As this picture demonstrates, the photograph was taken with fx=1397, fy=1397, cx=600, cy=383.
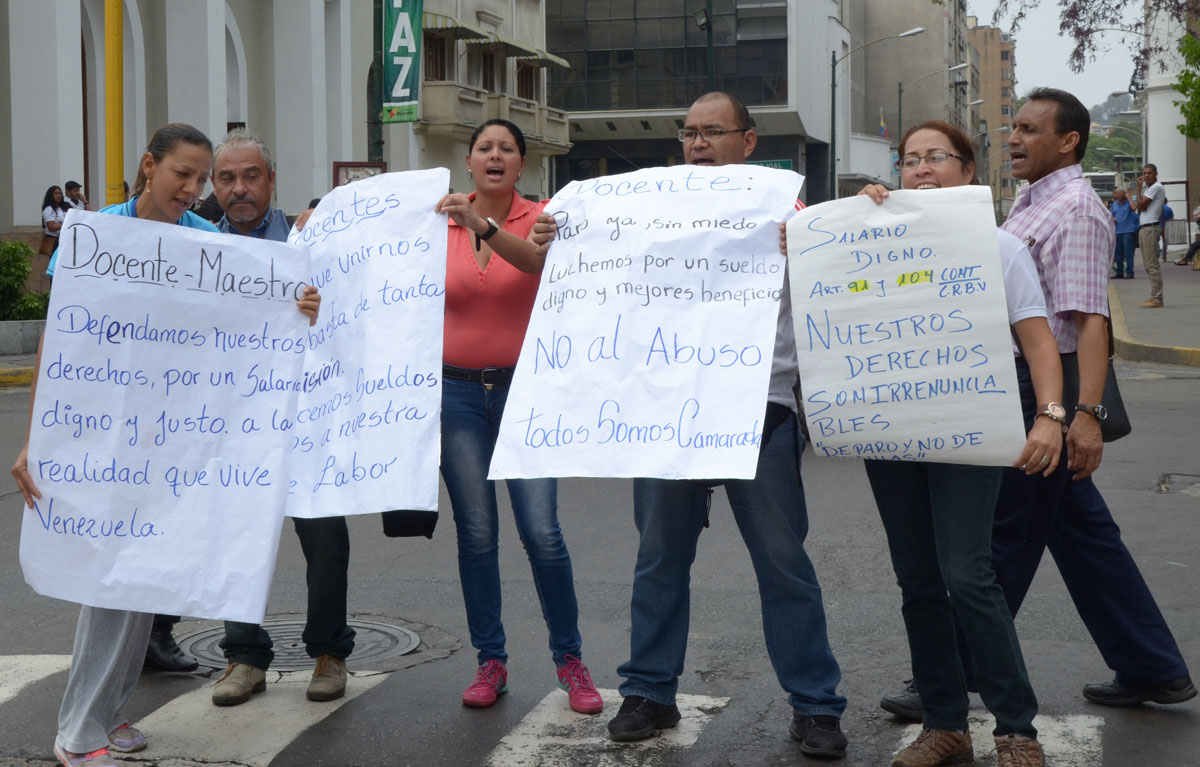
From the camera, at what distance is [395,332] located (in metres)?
4.54

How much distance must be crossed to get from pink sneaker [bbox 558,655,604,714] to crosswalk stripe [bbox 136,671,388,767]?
2.46 ft

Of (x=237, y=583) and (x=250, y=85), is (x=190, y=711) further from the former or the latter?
(x=250, y=85)

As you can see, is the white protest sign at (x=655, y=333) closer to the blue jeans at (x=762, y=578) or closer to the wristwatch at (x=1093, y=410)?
the blue jeans at (x=762, y=578)

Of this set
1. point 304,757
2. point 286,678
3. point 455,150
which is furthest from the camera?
point 455,150

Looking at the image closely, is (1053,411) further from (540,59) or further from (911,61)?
(911,61)

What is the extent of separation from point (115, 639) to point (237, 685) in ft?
2.56

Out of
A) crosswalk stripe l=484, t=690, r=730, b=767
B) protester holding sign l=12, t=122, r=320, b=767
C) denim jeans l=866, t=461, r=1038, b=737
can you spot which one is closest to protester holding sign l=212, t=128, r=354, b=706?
protester holding sign l=12, t=122, r=320, b=767

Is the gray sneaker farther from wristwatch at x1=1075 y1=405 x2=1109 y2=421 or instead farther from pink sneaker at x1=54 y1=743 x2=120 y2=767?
pink sneaker at x1=54 y1=743 x2=120 y2=767

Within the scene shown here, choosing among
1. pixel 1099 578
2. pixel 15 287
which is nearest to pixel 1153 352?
pixel 1099 578

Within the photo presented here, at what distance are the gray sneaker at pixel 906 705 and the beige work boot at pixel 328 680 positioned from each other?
1874mm

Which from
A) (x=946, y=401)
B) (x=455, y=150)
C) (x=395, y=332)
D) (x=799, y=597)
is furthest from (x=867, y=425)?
(x=455, y=150)

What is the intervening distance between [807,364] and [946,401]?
419mm

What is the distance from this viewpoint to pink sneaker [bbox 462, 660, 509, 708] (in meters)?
4.79

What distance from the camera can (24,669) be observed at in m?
5.21
